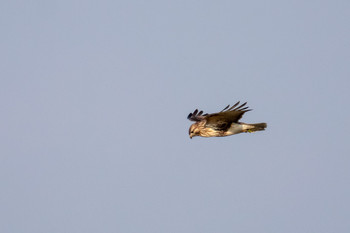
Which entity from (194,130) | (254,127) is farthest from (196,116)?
(254,127)

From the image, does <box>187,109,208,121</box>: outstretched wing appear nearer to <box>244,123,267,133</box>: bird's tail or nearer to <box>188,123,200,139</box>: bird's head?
<box>188,123,200,139</box>: bird's head

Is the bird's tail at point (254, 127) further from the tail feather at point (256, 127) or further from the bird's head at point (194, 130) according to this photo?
the bird's head at point (194, 130)

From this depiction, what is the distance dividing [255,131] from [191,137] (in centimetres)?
199

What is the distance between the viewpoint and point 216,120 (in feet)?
81.6

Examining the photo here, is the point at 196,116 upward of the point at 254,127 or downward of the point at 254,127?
upward

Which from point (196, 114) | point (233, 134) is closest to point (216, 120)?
point (233, 134)

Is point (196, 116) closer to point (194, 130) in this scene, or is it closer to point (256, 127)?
point (194, 130)

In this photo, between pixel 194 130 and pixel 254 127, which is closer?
pixel 254 127

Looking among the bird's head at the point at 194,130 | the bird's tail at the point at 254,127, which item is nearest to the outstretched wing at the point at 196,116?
the bird's head at the point at 194,130

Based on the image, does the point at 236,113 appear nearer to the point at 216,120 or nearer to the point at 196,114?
the point at 216,120

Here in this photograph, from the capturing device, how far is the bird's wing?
24.0 metres

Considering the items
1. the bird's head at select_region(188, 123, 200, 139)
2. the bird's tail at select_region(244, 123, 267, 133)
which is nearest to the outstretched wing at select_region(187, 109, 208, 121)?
the bird's head at select_region(188, 123, 200, 139)

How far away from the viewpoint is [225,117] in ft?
80.5

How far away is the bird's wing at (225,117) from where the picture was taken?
24047mm
